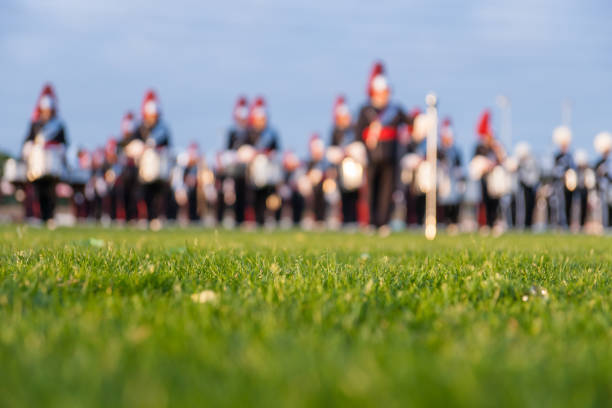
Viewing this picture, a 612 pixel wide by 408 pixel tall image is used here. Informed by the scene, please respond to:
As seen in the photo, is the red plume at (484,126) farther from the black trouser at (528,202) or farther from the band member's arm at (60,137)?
the band member's arm at (60,137)

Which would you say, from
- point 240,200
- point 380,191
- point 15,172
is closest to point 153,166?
point 15,172

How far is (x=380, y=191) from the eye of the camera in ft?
41.2

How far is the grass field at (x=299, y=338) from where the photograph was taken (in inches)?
52.6

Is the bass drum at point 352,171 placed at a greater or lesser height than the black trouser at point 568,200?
greater

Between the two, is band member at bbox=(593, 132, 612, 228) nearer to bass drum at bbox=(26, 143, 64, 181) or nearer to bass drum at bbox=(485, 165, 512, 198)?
bass drum at bbox=(485, 165, 512, 198)

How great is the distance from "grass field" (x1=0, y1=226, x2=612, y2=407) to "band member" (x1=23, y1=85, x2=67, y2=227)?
976cm

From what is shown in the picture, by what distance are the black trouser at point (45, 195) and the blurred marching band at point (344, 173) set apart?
2 cm

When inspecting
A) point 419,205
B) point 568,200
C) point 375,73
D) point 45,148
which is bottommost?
point 419,205

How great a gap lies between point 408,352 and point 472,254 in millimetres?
3227

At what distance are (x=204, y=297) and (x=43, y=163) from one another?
11.0m

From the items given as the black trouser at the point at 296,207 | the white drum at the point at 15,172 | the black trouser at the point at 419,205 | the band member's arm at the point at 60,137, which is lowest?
the black trouser at the point at 296,207

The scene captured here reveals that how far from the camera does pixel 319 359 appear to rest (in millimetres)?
1592

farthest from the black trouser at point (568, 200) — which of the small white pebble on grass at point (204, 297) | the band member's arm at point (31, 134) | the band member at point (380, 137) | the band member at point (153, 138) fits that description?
the small white pebble on grass at point (204, 297)

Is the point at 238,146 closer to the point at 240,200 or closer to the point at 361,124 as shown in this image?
the point at 240,200
